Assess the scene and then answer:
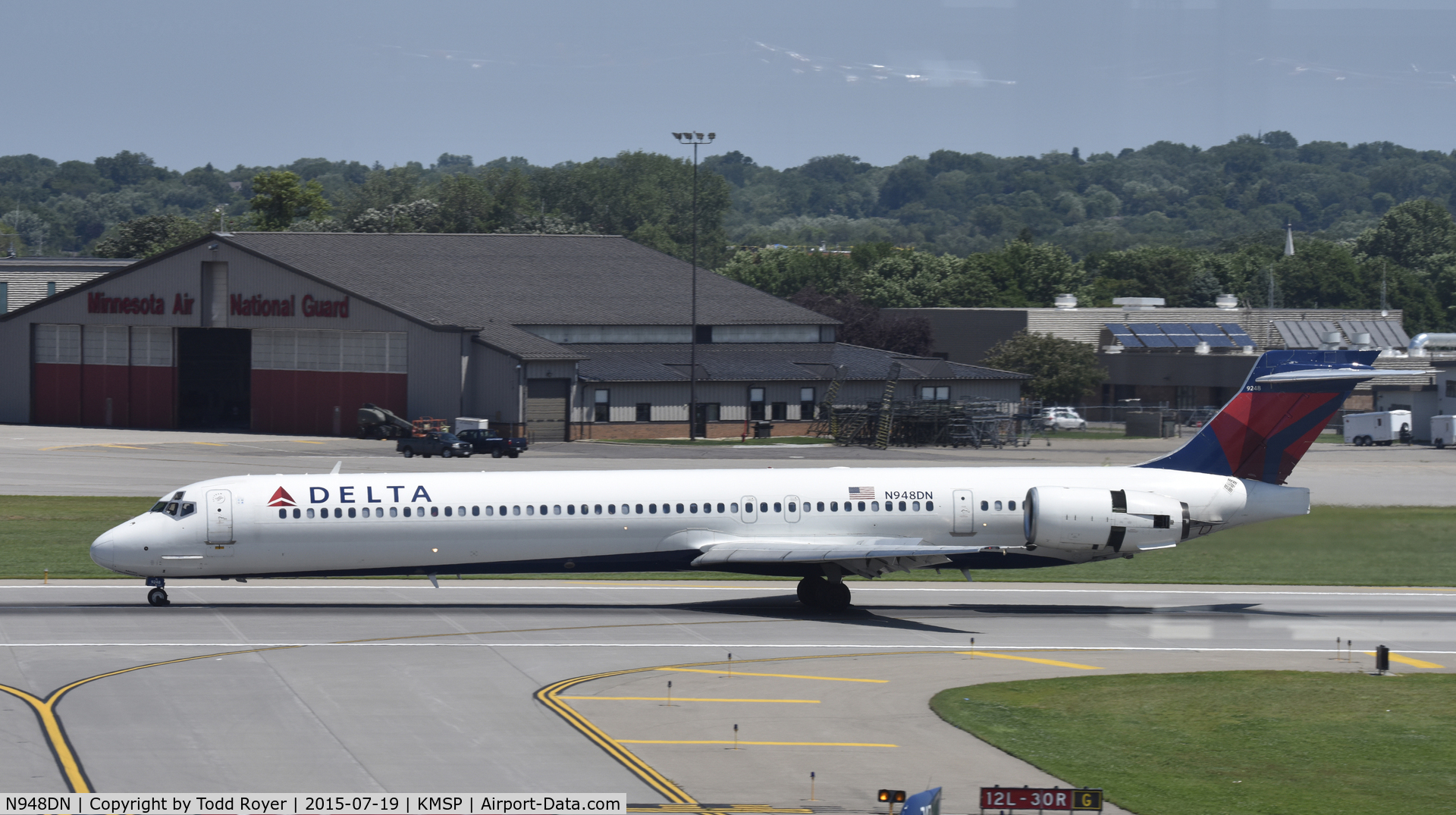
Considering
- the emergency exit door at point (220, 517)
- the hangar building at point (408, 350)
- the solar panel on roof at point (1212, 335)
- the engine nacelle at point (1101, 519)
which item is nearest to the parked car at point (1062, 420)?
the hangar building at point (408, 350)

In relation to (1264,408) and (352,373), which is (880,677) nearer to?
(1264,408)

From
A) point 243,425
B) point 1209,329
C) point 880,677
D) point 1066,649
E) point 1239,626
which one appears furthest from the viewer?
point 1209,329

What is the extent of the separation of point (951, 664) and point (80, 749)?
16.6m

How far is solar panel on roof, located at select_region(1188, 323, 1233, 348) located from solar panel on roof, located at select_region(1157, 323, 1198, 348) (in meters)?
0.55

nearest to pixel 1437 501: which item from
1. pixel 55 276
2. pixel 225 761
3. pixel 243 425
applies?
pixel 225 761

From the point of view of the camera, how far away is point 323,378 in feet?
341

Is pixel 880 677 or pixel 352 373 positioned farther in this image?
pixel 352 373

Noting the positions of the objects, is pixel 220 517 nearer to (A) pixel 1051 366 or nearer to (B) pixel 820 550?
(B) pixel 820 550

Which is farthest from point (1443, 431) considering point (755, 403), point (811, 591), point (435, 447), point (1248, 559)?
point (811, 591)

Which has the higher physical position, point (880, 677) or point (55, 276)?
point (55, 276)

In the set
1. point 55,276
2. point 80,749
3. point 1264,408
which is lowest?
point 80,749

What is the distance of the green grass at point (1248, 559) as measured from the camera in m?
43.1

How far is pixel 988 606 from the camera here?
41.9 meters

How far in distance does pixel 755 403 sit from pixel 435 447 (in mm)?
25697
